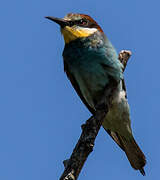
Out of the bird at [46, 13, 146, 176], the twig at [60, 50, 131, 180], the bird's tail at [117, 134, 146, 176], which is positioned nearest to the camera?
the twig at [60, 50, 131, 180]

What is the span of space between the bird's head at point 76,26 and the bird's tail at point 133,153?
1.96 meters

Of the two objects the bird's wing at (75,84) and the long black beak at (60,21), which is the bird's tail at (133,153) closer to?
the bird's wing at (75,84)

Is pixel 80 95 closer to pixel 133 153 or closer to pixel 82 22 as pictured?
pixel 82 22

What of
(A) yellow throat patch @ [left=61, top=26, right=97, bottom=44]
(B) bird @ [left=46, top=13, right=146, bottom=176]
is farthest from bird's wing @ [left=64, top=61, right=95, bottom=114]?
(A) yellow throat patch @ [left=61, top=26, right=97, bottom=44]

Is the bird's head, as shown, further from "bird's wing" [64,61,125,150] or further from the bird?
"bird's wing" [64,61,125,150]

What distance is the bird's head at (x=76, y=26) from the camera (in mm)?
6691

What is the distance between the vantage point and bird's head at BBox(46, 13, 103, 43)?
669 cm

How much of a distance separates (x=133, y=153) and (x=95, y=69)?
5.59ft

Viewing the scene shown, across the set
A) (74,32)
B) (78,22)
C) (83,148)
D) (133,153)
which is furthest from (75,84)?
(83,148)

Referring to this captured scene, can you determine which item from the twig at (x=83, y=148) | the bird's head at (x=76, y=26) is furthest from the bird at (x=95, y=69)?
the twig at (x=83, y=148)

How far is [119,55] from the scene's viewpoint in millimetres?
6363

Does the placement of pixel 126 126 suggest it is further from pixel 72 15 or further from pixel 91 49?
pixel 72 15

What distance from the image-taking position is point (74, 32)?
6.70 meters

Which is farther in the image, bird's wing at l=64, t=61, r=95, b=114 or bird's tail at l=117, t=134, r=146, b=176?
bird's tail at l=117, t=134, r=146, b=176
